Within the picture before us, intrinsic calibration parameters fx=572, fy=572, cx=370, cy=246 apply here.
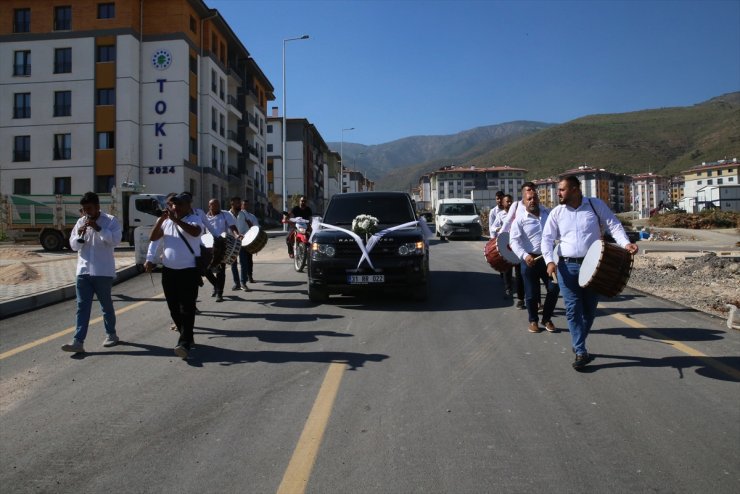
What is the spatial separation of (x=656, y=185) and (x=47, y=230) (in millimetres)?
132560

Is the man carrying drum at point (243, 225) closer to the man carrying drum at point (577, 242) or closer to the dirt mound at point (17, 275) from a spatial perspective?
the dirt mound at point (17, 275)

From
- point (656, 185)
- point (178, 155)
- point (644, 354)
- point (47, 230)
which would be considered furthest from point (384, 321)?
point (656, 185)

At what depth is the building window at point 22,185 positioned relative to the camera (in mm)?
39188

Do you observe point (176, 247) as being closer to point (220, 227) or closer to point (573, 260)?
point (220, 227)

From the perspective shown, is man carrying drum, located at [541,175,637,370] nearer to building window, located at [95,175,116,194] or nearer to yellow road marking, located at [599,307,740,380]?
yellow road marking, located at [599,307,740,380]

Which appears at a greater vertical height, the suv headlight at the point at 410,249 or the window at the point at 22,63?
the window at the point at 22,63

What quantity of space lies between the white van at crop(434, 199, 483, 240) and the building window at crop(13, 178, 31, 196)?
93.7 feet

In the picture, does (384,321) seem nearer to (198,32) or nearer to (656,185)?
(198,32)

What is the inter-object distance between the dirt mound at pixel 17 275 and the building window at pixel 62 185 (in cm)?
2888

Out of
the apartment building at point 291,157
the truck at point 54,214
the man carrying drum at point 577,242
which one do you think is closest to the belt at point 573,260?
the man carrying drum at point 577,242

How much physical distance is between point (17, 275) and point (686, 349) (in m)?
12.5

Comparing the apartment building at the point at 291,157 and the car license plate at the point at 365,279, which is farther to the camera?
the apartment building at the point at 291,157

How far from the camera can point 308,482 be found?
10.3ft

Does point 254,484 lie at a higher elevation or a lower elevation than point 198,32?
lower
